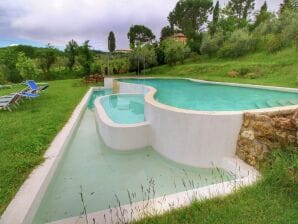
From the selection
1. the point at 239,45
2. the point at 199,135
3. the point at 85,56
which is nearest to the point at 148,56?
the point at 85,56

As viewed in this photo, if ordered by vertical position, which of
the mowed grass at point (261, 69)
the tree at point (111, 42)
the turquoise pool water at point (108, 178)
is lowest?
the turquoise pool water at point (108, 178)

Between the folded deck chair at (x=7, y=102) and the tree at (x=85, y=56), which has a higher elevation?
the tree at (x=85, y=56)

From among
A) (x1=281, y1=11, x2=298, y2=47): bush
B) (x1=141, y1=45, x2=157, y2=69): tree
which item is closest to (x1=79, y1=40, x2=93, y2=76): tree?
(x1=141, y1=45, x2=157, y2=69): tree

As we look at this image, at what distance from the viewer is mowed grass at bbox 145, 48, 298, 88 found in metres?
13.3

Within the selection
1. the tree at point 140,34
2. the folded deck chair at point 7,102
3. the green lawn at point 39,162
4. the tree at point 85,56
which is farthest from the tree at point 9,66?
the tree at point 140,34

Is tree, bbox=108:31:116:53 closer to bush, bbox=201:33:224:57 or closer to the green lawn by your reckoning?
bush, bbox=201:33:224:57

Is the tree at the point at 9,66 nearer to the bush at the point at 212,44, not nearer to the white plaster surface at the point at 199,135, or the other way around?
the bush at the point at 212,44

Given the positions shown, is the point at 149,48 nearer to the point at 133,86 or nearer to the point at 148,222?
the point at 133,86

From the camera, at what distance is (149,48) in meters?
25.3

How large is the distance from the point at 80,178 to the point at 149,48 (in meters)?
22.5

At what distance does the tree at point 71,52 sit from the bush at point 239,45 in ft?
51.4

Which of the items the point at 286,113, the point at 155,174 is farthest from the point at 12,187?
the point at 286,113

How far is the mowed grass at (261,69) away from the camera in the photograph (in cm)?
1334

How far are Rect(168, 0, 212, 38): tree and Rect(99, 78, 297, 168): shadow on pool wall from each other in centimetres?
3317
